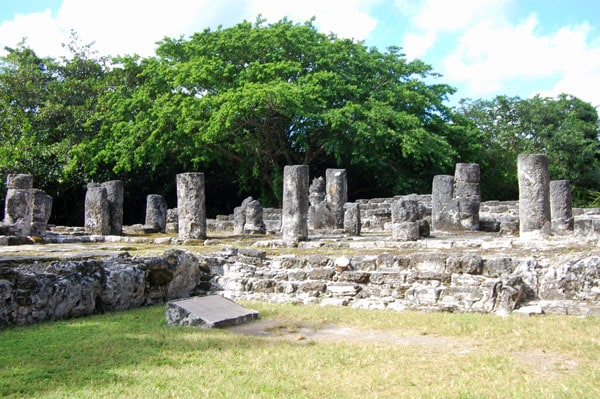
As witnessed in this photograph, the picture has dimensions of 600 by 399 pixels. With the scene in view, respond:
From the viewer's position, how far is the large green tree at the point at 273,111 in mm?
25109

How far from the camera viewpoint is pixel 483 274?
32.5 ft

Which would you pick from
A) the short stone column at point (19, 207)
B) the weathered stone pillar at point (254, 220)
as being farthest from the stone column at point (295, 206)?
the short stone column at point (19, 207)

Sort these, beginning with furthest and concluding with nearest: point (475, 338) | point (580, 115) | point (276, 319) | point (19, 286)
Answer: point (580, 115), point (276, 319), point (19, 286), point (475, 338)

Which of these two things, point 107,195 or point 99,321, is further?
point 107,195

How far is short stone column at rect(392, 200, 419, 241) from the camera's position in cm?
1546

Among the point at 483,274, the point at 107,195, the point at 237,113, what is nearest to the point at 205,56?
the point at 237,113

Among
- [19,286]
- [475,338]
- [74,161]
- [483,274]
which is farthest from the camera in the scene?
[74,161]

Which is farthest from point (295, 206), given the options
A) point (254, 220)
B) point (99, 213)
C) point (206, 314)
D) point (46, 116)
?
point (46, 116)

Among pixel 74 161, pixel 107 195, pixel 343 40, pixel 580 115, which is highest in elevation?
pixel 343 40

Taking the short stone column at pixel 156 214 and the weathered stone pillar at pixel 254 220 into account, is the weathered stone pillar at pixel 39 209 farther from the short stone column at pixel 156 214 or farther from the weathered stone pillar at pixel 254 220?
the weathered stone pillar at pixel 254 220

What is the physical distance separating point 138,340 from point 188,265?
3.87m

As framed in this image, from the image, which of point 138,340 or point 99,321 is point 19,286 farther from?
point 138,340

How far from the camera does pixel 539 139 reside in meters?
31.7

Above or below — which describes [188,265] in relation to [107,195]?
below
